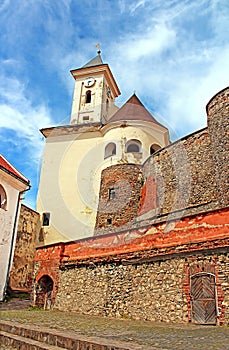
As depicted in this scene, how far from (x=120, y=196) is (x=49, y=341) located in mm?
12309

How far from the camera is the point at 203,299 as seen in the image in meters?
7.52

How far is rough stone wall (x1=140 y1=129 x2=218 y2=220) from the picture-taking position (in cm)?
1341

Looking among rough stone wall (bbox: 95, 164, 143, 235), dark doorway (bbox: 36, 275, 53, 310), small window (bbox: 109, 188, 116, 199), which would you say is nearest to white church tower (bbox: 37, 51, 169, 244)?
rough stone wall (bbox: 95, 164, 143, 235)

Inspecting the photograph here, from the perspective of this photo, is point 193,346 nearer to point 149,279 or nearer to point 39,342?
point 39,342

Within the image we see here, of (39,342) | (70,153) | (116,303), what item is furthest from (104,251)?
(70,153)

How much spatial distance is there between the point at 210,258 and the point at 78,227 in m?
12.9

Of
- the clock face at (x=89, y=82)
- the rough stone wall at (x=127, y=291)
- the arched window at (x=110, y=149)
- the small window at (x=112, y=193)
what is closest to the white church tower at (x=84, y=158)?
the arched window at (x=110, y=149)

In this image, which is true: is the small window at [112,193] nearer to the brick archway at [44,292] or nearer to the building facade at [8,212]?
the building facade at [8,212]

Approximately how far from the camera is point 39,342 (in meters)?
5.37

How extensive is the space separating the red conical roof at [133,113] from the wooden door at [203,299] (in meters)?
13.4

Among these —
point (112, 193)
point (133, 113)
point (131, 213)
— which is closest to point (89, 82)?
point (133, 113)

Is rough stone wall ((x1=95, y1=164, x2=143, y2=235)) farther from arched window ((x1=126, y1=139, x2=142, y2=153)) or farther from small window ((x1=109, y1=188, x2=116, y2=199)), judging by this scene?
arched window ((x1=126, y1=139, x2=142, y2=153))

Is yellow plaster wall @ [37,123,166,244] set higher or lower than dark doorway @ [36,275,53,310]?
higher

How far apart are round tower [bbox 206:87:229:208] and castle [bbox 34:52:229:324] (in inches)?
1.7
